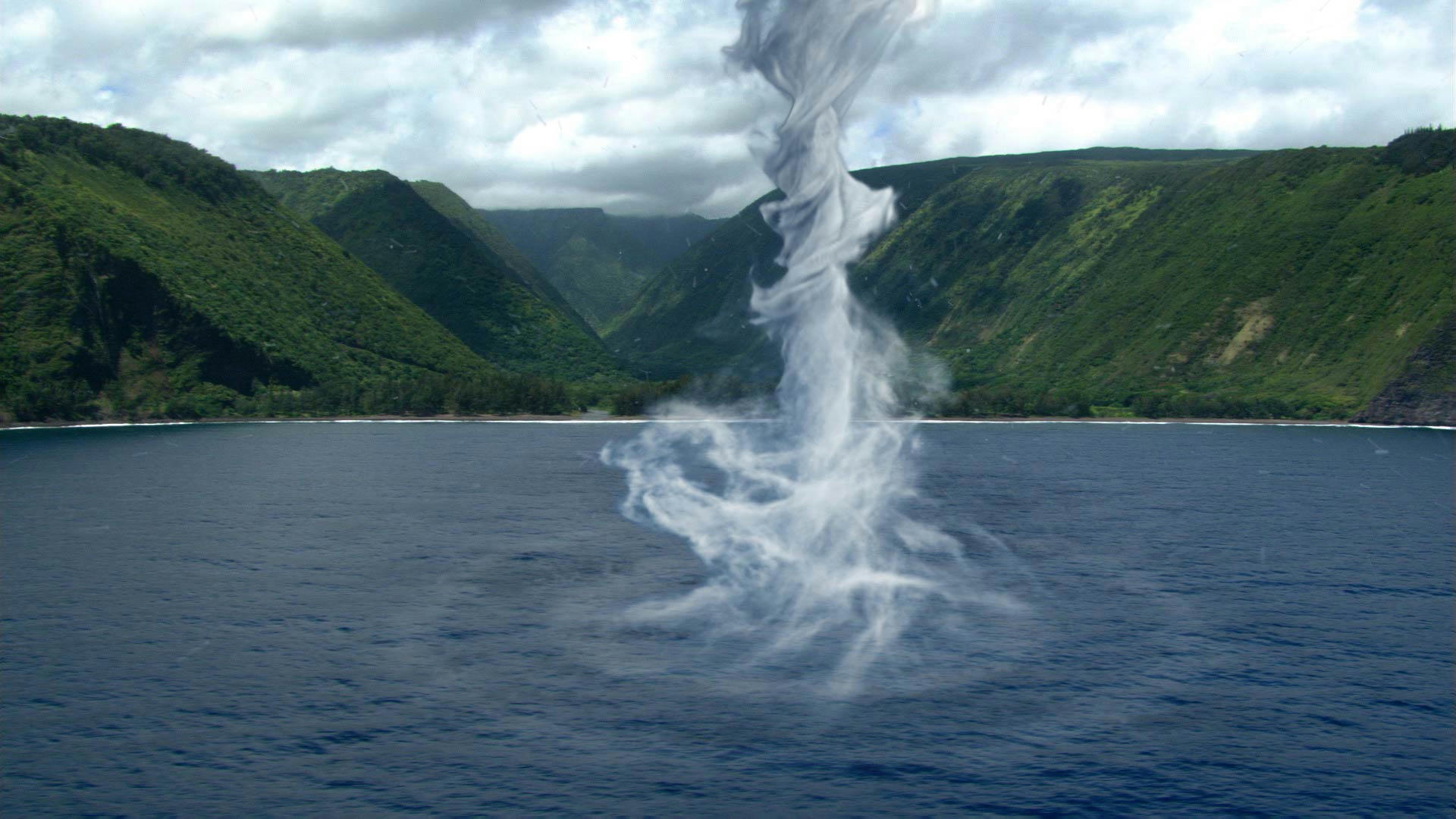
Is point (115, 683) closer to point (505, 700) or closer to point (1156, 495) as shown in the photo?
point (505, 700)

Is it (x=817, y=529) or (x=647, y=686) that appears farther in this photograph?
(x=817, y=529)

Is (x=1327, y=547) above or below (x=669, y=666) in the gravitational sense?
above

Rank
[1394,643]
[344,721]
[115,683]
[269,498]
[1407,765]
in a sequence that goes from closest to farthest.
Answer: [1407,765], [344,721], [115,683], [1394,643], [269,498]

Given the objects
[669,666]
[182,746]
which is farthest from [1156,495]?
[182,746]

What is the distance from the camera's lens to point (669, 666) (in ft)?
172

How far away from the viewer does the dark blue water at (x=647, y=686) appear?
38.2 m

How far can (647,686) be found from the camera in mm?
49031

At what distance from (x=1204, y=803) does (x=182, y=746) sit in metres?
34.3

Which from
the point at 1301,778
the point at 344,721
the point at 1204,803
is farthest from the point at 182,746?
the point at 1301,778

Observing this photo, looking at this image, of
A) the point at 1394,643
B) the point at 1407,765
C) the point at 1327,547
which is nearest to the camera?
the point at 1407,765

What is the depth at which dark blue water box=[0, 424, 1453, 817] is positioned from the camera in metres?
38.2

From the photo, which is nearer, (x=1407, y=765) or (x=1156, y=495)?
(x=1407, y=765)

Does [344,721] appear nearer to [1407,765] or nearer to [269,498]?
[1407,765]

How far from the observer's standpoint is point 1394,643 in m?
57.9
